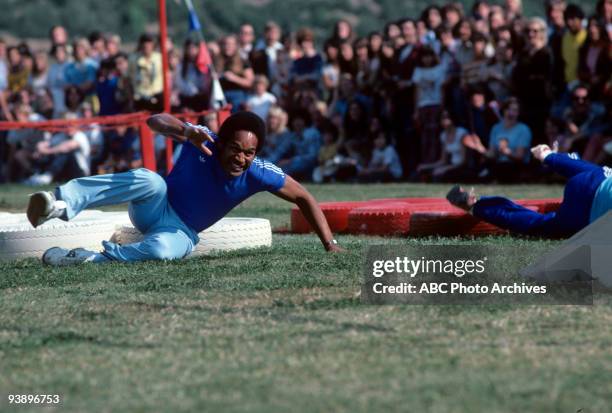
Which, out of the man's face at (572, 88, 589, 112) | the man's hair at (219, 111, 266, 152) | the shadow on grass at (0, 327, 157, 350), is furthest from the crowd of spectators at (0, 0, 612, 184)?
the shadow on grass at (0, 327, 157, 350)

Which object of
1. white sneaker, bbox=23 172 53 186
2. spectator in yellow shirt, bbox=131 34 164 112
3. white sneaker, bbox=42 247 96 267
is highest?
white sneaker, bbox=42 247 96 267

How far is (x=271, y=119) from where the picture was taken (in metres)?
15.5

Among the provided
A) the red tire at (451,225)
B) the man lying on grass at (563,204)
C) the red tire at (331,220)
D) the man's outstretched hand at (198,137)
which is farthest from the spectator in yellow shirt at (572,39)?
the man's outstretched hand at (198,137)

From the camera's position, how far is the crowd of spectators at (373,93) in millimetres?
12820

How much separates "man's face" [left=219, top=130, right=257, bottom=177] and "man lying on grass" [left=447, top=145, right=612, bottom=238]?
177 centimetres

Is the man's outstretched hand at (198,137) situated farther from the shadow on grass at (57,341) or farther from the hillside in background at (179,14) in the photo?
the hillside in background at (179,14)

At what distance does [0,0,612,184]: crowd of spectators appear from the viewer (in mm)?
12820

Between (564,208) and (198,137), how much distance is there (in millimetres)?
2345

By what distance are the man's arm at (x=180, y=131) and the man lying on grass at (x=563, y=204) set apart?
2012 mm

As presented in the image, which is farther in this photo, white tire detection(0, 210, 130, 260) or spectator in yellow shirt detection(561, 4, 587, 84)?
spectator in yellow shirt detection(561, 4, 587, 84)

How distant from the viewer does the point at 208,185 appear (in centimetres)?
669

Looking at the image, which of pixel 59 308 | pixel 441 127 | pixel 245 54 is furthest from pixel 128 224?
pixel 245 54

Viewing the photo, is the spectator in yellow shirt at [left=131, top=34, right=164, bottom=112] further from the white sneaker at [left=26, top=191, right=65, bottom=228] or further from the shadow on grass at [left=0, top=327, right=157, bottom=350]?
the shadow on grass at [left=0, top=327, right=157, bottom=350]

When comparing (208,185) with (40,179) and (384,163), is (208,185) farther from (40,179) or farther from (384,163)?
(40,179)
